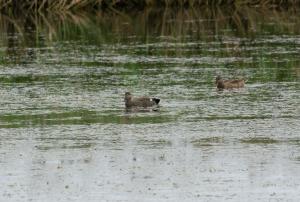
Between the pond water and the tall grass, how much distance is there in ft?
26.9

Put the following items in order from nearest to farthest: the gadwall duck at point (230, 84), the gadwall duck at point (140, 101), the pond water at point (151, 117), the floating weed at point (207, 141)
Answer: the pond water at point (151, 117)
the floating weed at point (207, 141)
the gadwall duck at point (140, 101)
the gadwall duck at point (230, 84)

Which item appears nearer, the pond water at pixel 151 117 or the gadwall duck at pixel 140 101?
the pond water at pixel 151 117

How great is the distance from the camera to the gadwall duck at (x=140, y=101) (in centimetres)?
1953

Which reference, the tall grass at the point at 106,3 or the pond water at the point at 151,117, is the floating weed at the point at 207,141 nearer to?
the pond water at the point at 151,117

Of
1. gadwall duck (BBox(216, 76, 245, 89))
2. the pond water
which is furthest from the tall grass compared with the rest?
gadwall duck (BBox(216, 76, 245, 89))

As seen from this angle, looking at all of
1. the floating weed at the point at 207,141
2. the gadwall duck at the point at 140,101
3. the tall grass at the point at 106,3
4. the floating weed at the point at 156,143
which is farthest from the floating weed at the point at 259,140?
the tall grass at the point at 106,3

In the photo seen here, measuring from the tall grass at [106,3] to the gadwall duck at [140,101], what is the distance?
2240cm

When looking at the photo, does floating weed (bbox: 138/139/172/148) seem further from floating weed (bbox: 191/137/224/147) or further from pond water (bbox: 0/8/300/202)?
floating weed (bbox: 191/137/224/147)

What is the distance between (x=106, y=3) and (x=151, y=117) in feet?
87.0

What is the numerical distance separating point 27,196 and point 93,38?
1949cm

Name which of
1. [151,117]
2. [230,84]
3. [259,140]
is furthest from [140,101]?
[259,140]

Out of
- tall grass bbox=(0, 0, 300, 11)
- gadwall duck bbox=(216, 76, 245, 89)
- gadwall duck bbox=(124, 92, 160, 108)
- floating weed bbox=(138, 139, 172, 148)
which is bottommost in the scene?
tall grass bbox=(0, 0, 300, 11)

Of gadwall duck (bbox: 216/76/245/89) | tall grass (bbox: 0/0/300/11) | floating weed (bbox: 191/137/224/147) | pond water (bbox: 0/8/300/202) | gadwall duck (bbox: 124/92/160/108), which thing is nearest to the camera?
pond water (bbox: 0/8/300/202)

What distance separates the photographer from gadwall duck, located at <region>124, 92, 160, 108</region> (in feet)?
64.1
